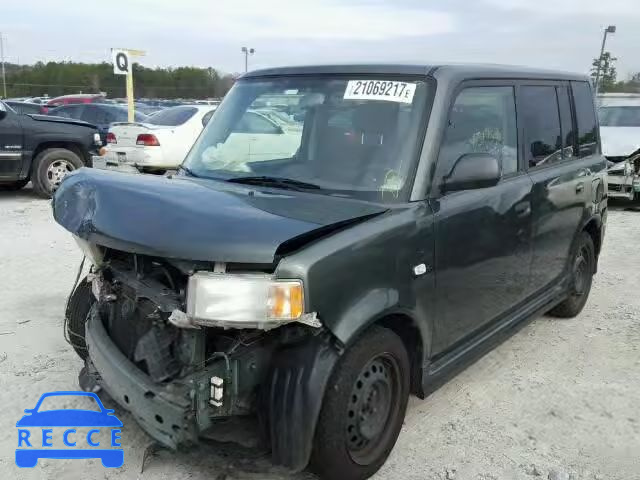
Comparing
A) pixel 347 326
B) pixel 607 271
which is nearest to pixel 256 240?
pixel 347 326

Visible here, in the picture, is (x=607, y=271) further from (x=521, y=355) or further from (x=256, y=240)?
(x=256, y=240)

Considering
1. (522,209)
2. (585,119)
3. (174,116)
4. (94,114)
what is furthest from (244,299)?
(94,114)

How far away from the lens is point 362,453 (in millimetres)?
2934

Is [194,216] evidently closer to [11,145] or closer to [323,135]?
[323,135]

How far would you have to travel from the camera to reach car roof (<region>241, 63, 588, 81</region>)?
10.9ft

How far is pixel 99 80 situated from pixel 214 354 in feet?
191

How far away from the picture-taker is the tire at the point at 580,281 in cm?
512

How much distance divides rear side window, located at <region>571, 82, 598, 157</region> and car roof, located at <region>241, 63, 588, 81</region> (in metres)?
0.91

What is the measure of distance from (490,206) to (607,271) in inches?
159

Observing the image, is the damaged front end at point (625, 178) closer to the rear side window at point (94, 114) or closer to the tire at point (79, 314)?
the tire at point (79, 314)

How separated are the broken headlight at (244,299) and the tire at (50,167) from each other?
28.8 ft

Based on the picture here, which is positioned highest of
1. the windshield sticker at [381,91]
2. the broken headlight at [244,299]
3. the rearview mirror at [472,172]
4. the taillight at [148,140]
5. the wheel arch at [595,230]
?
the windshield sticker at [381,91]

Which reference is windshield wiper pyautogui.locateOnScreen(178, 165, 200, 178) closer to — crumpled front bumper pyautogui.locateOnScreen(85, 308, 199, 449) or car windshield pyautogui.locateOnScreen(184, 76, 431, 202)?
car windshield pyautogui.locateOnScreen(184, 76, 431, 202)

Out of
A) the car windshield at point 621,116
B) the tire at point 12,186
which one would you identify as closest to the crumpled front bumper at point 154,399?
the tire at point 12,186
